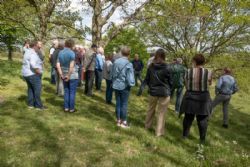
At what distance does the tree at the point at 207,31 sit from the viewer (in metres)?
24.2

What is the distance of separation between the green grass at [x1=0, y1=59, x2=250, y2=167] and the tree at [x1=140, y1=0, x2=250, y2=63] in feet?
41.2

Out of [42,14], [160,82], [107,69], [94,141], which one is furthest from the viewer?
[42,14]

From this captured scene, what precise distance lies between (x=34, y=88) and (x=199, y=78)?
4.53 metres

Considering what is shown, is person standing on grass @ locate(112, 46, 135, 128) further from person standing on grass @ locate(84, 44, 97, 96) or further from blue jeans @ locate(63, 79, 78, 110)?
person standing on grass @ locate(84, 44, 97, 96)

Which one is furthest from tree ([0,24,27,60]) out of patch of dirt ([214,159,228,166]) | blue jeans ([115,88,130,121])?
patch of dirt ([214,159,228,166])

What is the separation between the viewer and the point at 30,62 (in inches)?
396

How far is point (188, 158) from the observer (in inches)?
292

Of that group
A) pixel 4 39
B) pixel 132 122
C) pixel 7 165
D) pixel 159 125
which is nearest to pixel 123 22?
pixel 132 122

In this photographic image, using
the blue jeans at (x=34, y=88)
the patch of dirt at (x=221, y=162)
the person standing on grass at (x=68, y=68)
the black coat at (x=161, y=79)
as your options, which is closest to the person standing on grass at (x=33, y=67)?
the blue jeans at (x=34, y=88)

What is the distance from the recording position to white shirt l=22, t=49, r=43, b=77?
10039 mm

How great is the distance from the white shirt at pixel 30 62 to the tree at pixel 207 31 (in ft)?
42.7

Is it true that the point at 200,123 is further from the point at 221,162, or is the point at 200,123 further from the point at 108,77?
the point at 108,77

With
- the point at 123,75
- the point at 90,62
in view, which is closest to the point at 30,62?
the point at 123,75

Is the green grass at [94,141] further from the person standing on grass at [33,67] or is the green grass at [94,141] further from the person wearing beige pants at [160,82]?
the person standing on grass at [33,67]
